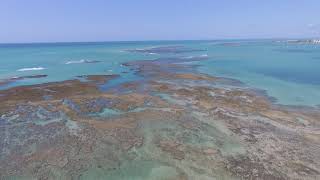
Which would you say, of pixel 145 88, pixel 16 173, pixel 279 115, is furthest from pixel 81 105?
pixel 279 115

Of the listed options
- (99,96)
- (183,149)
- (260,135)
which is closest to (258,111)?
(260,135)

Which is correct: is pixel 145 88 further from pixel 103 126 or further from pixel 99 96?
pixel 103 126

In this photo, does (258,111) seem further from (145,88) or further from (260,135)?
(145,88)

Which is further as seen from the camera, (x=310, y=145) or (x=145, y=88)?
(x=145, y=88)

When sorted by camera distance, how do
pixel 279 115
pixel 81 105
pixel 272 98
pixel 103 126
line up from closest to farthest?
pixel 103 126 → pixel 279 115 → pixel 81 105 → pixel 272 98

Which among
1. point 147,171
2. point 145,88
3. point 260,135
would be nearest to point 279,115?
point 260,135

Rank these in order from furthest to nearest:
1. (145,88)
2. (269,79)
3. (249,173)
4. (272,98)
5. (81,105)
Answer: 1. (269,79)
2. (145,88)
3. (272,98)
4. (81,105)
5. (249,173)

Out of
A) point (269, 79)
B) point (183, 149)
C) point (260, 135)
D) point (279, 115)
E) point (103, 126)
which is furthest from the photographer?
point (269, 79)

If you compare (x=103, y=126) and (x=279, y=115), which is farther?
(x=279, y=115)

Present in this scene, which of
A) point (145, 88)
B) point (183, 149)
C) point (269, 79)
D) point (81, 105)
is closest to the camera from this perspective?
point (183, 149)
